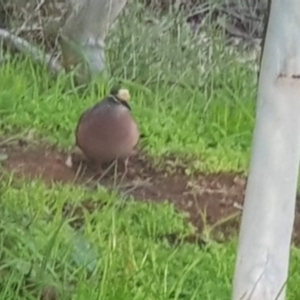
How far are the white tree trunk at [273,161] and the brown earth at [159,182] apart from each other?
1137mm

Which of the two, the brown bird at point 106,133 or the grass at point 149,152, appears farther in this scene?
the brown bird at point 106,133

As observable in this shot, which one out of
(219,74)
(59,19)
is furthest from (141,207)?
(59,19)

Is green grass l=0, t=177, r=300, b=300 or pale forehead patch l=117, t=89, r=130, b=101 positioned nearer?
green grass l=0, t=177, r=300, b=300

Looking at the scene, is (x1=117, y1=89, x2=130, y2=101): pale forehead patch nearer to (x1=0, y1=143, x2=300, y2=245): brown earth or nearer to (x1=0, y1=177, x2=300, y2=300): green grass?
(x1=0, y1=143, x2=300, y2=245): brown earth

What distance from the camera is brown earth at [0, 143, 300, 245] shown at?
11.4 ft

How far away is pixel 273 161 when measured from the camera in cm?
207

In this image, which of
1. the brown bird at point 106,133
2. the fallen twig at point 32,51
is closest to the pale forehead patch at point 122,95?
the brown bird at point 106,133

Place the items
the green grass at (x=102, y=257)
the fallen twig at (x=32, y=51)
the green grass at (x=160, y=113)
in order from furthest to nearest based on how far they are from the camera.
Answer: the fallen twig at (x=32, y=51), the green grass at (x=160, y=113), the green grass at (x=102, y=257)

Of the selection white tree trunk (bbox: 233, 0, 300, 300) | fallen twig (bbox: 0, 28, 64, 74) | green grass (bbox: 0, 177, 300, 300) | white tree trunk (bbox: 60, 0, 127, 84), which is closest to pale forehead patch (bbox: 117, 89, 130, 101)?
green grass (bbox: 0, 177, 300, 300)

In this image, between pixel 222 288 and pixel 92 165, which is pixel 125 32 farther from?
pixel 222 288

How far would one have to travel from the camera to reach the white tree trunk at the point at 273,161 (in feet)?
6.68

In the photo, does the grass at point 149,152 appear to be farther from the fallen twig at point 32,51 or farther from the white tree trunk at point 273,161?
the white tree trunk at point 273,161

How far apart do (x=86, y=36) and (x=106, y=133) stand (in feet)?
4.74

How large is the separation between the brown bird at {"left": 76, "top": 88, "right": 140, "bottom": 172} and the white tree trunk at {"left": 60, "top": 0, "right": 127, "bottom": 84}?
4.09ft
